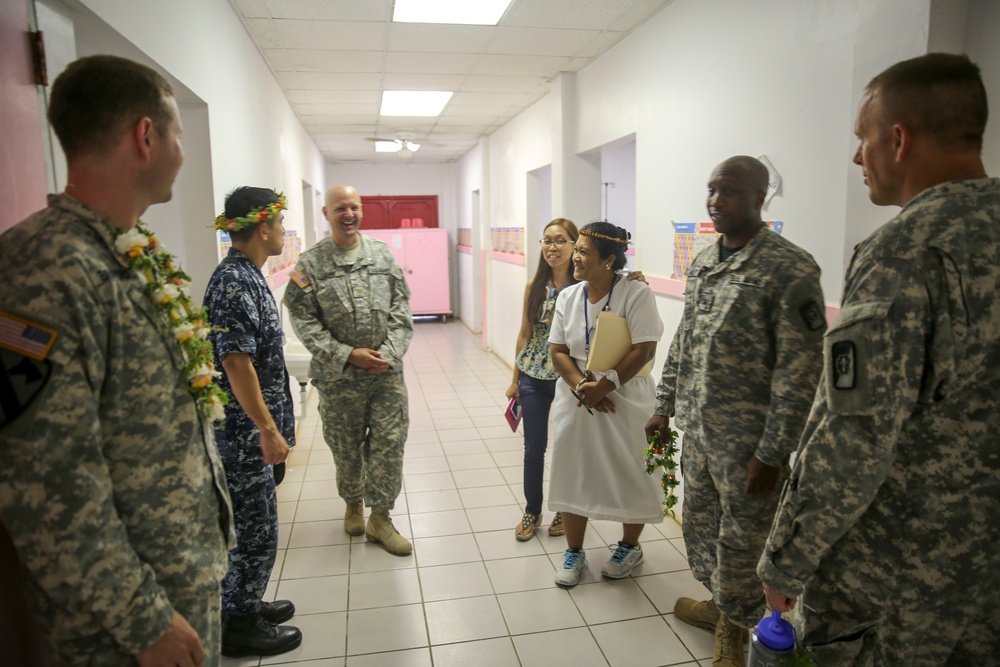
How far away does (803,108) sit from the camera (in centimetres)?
252

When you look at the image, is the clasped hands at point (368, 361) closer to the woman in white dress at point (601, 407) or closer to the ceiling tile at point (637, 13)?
the woman in white dress at point (601, 407)

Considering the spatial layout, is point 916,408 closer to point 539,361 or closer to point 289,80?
point 539,361

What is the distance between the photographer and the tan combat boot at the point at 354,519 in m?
3.26

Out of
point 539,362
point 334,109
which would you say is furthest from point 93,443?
point 334,109

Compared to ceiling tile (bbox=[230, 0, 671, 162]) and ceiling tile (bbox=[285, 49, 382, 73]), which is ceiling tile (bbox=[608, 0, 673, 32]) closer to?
ceiling tile (bbox=[230, 0, 671, 162])

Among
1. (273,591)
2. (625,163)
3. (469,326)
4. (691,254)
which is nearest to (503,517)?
(273,591)

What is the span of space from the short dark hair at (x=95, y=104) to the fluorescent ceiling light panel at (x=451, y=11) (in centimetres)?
275

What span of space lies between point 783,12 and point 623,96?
1.69 m

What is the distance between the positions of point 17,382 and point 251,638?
1.72 m

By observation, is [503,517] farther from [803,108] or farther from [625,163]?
[625,163]

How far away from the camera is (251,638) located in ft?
7.54

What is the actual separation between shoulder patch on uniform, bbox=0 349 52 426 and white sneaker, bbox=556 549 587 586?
2.26 metres

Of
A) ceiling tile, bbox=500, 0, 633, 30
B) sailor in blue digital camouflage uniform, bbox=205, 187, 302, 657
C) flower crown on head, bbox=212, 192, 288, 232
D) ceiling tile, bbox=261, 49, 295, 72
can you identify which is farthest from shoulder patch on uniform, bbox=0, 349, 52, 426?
ceiling tile, bbox=261, 49, 295, 72

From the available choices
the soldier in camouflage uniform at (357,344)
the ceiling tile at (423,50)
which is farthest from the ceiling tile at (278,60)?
the soldier in camouflage uniform at (357,344)
